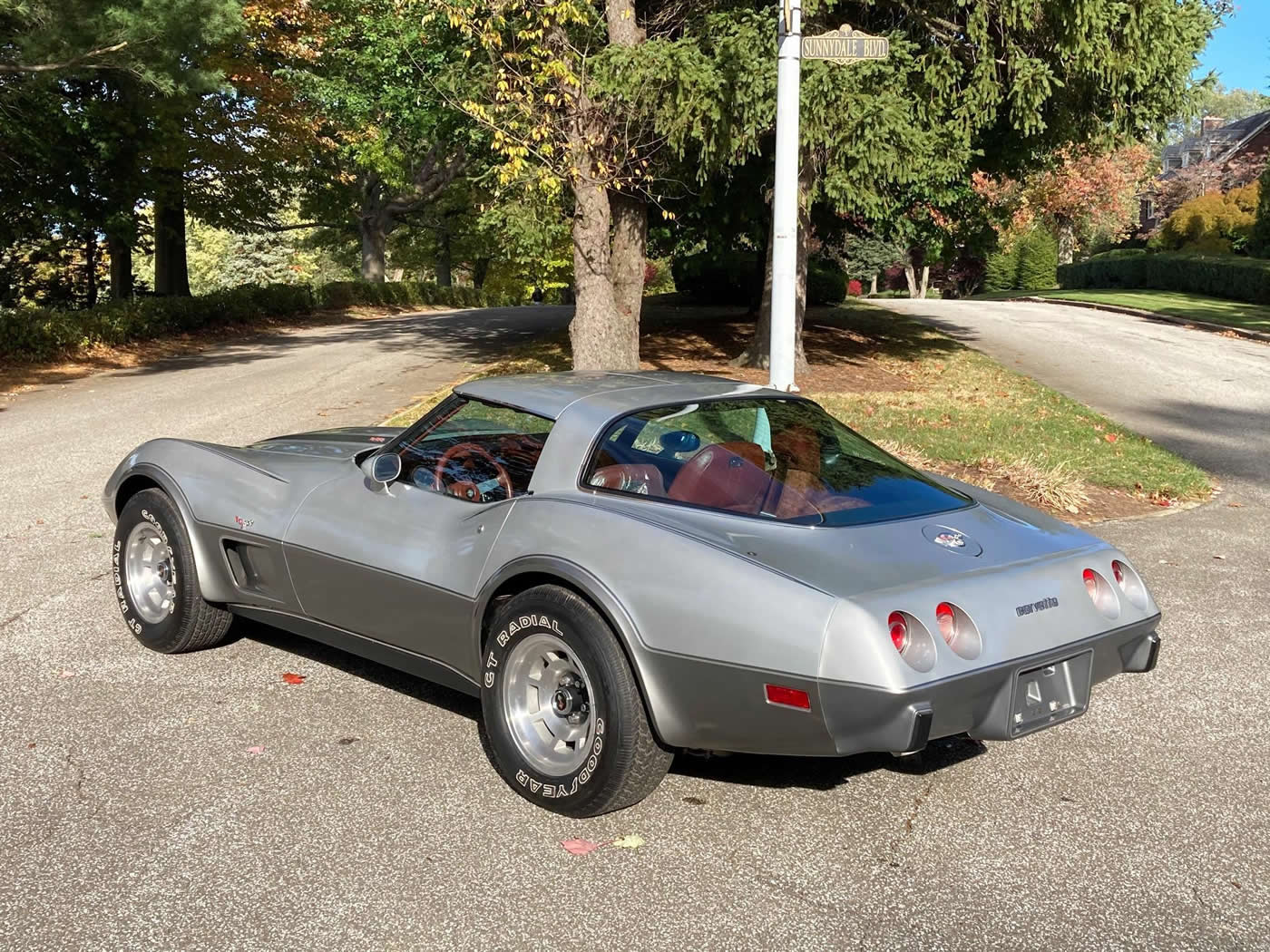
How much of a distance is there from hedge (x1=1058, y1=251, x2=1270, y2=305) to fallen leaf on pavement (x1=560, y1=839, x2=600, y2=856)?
33.4 metres

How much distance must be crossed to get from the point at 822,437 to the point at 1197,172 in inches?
2319

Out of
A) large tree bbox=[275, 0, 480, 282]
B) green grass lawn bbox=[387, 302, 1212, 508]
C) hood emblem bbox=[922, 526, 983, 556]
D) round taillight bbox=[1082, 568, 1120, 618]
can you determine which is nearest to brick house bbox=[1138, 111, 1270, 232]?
large tree bbox=[275, 0, 480, 282]

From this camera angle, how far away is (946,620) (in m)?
3.54

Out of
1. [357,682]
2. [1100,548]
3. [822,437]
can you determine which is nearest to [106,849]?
[357,682]

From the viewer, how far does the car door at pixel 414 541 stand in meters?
4.29

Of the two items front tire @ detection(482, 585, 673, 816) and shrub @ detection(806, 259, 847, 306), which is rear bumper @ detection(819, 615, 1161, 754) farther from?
shrub @ detection(806, 259, 847, 306)

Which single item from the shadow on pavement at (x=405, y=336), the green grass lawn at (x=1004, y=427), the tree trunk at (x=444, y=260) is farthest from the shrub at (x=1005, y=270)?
the green grass lawn at (x=1004, y=427)

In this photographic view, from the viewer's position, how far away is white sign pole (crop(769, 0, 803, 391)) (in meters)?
7.91

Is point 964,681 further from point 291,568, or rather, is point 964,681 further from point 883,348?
point 883,348

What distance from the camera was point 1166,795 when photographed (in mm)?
4211

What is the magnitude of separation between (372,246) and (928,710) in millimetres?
39764

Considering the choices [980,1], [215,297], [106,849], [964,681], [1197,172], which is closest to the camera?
[964,681]

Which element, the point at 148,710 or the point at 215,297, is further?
the point at 215,297

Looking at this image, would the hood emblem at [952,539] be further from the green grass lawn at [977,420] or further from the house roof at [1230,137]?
the house roof at [1230,137]
